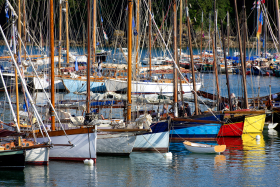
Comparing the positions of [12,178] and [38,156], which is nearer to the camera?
[12,178]

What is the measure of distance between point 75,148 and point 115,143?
256 centimetres

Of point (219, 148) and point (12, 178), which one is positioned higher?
point (219, 148)

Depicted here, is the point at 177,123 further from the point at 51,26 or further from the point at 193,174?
the point at 51,26

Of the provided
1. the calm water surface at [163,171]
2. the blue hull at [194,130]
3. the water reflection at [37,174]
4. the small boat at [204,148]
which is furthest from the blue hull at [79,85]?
the water reflection at [37,174]

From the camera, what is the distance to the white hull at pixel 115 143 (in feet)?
79.2

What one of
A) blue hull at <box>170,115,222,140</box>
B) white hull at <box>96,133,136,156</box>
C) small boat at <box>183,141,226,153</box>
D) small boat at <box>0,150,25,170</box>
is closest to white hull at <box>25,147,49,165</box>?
small boat at <box>0,150,25,170</box>

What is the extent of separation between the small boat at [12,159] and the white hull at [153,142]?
7.42m

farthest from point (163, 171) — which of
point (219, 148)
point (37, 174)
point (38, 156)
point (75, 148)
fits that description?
point (38, 156)

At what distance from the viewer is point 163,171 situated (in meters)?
21.9

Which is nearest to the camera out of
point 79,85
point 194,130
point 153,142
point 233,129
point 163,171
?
point 163,171

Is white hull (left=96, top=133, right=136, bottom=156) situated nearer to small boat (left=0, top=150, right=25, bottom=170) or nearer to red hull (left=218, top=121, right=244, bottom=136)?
small boat (left=0, top=150, right=25, bottom=170)

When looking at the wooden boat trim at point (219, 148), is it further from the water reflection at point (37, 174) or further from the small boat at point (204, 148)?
the water reflection at point (37, 174)

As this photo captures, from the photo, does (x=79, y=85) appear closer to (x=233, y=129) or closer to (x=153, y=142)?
(x=233, y=129)

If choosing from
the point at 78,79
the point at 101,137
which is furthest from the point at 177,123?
the point at 78,79
